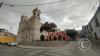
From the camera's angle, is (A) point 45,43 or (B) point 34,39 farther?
(B) point 34,39

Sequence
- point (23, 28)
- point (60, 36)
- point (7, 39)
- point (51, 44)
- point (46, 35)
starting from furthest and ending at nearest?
point (7, 39) → point (23, 28) → point (46, 35) → point (60, 36) → point (51, 44)

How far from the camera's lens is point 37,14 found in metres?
45.6

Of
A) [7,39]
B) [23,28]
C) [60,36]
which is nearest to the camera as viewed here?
[60,36]

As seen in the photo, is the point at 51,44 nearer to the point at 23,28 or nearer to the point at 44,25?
the point at 23,28

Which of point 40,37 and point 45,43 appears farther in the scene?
point 40,37

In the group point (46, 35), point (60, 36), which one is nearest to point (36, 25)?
point (46, 35)

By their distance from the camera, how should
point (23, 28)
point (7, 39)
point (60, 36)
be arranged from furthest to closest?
1. point (7, 39)
2. point (23, 28)
3. point (60, 36)

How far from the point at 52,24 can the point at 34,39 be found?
81.5 ft

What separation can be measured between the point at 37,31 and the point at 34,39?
3.35 m

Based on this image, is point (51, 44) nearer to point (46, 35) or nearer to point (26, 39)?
point (46, 35)

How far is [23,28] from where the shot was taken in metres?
53.5

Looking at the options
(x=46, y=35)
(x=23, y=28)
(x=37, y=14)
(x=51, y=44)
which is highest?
(x=37, y=14)

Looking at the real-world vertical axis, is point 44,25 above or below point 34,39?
above

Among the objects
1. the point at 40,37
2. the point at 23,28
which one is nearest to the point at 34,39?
the point at 40,37
